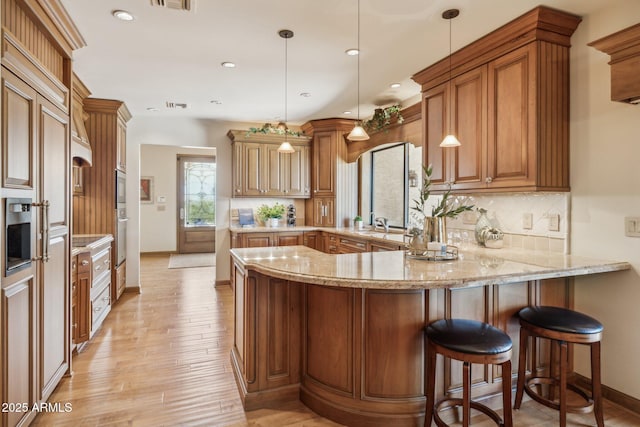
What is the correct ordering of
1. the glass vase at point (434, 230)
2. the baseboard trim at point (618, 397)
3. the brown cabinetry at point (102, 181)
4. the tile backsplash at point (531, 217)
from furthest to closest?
the brown cabinetry at point (102, 181) → the tile backsplash at point (531, 217) → the glass vase at point (434, 230) → the baseboard trim at point (618, 397)

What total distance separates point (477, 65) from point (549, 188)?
1.15m

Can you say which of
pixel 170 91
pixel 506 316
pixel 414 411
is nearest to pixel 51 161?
pixel 170 91

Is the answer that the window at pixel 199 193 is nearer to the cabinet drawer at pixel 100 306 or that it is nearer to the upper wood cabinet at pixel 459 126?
the cabinet drawer at pixel 100 306

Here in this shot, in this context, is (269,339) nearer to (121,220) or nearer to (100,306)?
(100,306)

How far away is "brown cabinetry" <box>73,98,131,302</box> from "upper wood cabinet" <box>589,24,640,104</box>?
4915mm

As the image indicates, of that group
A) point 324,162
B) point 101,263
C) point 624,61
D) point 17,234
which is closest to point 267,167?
point 324,162

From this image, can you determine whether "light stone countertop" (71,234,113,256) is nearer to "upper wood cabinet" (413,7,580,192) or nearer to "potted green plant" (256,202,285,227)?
"potted green plant" (256,202,285,227)

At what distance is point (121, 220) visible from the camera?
4.77 meters

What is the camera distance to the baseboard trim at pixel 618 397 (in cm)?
226

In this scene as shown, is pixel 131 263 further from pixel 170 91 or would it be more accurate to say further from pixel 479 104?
pixel 479 104

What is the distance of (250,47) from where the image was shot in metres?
3.04

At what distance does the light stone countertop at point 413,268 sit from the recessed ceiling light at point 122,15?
185 centimetres

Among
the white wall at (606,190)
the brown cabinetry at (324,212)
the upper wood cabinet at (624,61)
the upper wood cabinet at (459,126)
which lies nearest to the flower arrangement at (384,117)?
the upper wood cabinet at (459,126)

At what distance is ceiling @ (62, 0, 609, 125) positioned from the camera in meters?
2.43
